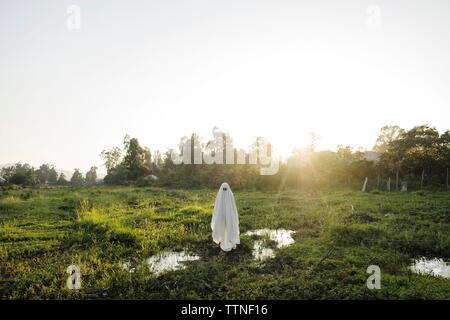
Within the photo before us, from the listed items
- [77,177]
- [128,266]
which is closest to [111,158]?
[77,177]

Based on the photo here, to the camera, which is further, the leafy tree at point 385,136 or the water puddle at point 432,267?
the leafy tree at point 385,136

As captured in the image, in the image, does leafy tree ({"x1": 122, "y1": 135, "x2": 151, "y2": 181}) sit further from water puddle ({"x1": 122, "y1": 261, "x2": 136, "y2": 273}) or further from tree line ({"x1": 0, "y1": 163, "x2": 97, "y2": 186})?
water puddle ({"x1": 122, "y1": 261, "x2": 136, "y2": 273})

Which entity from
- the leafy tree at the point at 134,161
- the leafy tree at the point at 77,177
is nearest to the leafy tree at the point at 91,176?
the leafy tree at the point at 77,177

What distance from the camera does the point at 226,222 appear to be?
5.60 metres

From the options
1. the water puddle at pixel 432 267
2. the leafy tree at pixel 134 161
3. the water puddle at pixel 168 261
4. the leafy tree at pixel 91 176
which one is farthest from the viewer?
the leafy tree at pixel 91 176

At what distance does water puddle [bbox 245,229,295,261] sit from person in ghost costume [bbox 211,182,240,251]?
2.01 feet

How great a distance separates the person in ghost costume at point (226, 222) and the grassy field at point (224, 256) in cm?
26

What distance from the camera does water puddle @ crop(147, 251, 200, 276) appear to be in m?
4.67

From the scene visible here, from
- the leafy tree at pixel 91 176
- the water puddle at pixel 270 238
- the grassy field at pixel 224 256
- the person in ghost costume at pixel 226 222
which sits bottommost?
the leafy tree at pixel 91 176

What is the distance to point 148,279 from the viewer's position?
4.09 m

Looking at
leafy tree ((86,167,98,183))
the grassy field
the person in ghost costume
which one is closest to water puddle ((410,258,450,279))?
the grassy field

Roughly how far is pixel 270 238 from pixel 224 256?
1.95m

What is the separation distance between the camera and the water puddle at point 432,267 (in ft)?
14.2

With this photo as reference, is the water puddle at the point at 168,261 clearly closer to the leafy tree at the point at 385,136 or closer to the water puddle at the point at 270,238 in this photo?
the water puddle at the point at 270,238
